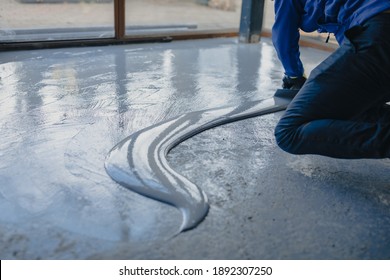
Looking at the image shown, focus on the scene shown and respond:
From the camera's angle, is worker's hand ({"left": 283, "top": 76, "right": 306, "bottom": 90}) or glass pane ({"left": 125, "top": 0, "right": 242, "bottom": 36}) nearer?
worker's hand ({"left": 283, "top": 76, "right": 306, "bottom": 90})

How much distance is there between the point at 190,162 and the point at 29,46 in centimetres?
266

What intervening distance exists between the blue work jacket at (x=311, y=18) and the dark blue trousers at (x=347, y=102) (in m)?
0.09

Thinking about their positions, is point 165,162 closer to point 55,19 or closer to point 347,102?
point 347,102

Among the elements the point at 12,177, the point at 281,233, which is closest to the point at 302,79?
the point at 281,233

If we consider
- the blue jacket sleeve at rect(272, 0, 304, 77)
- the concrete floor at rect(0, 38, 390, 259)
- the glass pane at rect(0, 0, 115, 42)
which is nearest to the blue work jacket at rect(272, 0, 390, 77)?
the blue jacket sleeve at rect(272, 0, 304, 77)

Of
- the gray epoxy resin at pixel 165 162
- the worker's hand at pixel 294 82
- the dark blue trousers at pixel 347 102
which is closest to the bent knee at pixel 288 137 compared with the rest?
the dark blue trousers at pixel 347 102

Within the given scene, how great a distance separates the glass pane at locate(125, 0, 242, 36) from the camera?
481 centimetres

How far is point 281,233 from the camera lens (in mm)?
1415

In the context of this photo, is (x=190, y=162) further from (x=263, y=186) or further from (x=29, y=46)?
(x=29, y=46)

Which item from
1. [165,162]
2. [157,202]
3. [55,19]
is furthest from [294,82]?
[55,19]

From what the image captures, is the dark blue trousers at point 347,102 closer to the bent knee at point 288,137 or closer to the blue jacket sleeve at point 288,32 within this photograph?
the bent knee at point 288,137

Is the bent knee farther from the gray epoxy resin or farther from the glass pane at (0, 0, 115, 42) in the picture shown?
the glass pane at (0, 0, 115, 42)

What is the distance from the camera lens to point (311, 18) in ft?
7.08

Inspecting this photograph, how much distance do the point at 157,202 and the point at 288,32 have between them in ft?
4.75
